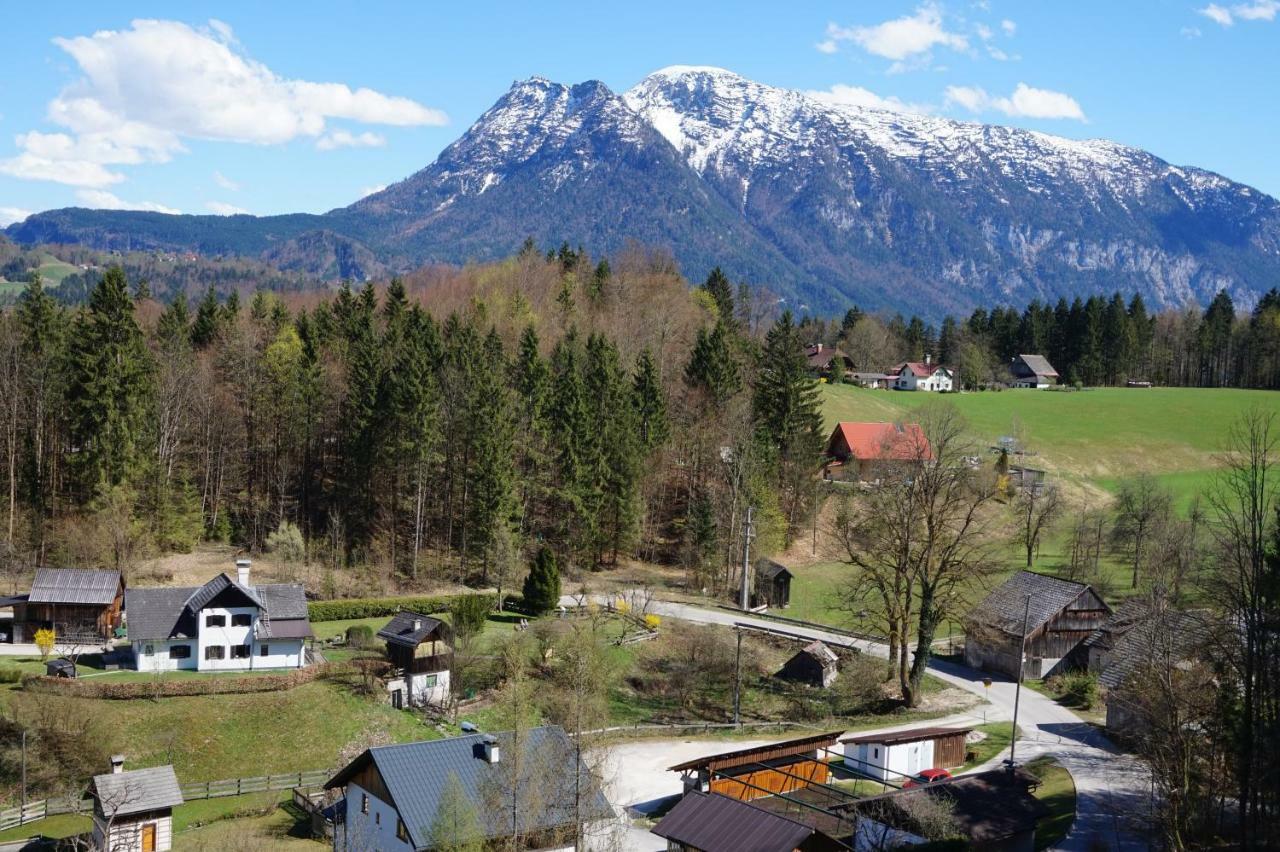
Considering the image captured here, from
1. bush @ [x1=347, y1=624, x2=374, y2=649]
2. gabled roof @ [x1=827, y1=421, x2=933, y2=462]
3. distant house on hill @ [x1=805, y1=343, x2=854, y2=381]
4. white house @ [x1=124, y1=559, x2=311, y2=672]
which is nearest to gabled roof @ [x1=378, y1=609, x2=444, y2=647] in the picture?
bush @ [x1=347, y1=624, x2=374, y2=649]

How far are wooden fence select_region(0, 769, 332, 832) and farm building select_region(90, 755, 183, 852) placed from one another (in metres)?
3.31

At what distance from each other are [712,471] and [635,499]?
8105 mm

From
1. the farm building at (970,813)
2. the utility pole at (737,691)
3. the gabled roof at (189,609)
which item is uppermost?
the gabled roof at (189,609)

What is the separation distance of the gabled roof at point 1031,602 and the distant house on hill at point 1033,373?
287 ft

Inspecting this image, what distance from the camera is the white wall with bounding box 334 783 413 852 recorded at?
109ft

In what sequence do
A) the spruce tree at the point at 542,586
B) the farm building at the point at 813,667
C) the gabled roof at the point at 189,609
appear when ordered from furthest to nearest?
the spruce tree at the point at 542,586
the farm building at the point at 813,667
the gabled roof at the point at 189,609

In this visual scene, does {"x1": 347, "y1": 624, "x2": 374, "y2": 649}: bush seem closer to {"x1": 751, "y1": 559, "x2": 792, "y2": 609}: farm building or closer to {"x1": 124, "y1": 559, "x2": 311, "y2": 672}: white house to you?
{"x1": 124, "y1": 559, "x2": 311, "y2": 672}: white house

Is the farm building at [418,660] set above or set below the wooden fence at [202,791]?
above

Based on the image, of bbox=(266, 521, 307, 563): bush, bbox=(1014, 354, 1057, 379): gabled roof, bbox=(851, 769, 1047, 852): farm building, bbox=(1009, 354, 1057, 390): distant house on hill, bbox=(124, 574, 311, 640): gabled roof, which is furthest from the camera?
bbox=(1014, 354, 1057, 379): gabled roof

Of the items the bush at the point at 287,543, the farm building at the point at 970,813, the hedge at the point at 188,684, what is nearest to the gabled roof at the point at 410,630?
the hedge at the point at 188,684

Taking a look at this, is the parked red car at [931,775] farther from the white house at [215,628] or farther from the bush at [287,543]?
the bush at [287,543]

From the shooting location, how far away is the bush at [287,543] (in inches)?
2507

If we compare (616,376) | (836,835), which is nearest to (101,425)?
(616,376)

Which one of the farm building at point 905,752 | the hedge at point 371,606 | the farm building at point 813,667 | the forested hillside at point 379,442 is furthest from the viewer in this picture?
the forested hillside at point 379,442
